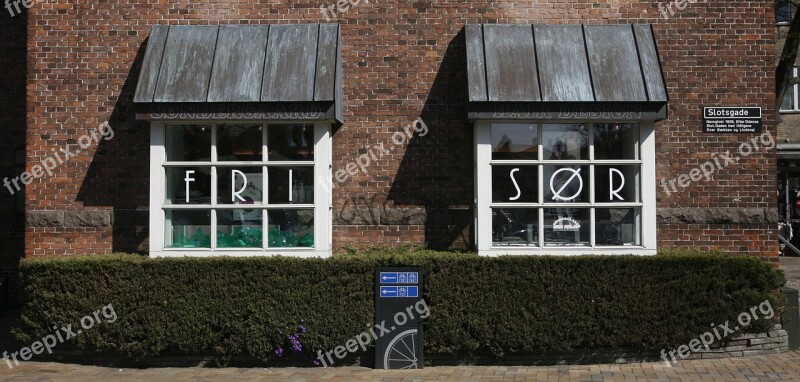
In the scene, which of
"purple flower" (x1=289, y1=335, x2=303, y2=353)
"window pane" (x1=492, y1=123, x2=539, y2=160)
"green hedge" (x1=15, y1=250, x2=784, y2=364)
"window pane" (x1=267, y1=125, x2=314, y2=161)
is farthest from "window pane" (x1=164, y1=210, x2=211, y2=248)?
"window pane" (x1=492, y1=123, x2=539, y2=160)

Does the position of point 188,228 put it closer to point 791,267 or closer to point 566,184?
point 566,184

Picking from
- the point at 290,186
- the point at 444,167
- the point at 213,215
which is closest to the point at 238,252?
the point at 213,215

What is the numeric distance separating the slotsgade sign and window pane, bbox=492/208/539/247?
109 inches

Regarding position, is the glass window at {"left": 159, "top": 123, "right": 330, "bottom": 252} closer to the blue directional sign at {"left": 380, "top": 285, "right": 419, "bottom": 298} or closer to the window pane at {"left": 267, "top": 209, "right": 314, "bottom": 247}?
the window pane at {"left": 267, "top": 209, "right": 314, "bottom": 247}

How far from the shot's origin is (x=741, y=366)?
28.4 ft

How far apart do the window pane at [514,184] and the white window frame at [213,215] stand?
2160 millimetres

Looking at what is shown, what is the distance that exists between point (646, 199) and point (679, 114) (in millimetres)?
1556

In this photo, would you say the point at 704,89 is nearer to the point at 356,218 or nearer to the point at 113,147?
the point at 356,218

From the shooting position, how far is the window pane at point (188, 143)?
9.46 meters

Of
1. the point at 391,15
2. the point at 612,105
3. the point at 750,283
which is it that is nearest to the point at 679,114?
the point at 612,105

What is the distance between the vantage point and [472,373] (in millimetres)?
8547

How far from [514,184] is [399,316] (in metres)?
2.21

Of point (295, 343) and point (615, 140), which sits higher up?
point (615, 140)

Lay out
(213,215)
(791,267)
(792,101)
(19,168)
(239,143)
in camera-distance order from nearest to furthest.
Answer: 1. (213,215)
2. (239,143)
3. (19,168)
4. (791,267)
5. (792,101)
